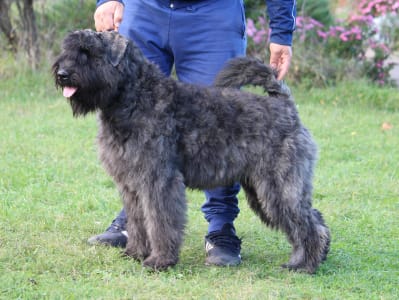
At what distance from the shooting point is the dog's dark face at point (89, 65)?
448 cm

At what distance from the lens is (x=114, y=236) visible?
215 inches

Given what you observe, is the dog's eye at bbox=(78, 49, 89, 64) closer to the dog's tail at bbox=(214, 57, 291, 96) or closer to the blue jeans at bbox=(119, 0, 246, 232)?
the blue jeans at bbox=(119, 0, 246, 232)

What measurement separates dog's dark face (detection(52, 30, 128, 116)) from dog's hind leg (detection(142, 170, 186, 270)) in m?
0.65

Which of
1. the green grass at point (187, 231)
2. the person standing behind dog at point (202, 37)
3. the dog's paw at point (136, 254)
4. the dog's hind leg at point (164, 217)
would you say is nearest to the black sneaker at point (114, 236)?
the person standing behind dog at point (202, 37)

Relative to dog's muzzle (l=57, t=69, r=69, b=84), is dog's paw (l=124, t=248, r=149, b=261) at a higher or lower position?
lower

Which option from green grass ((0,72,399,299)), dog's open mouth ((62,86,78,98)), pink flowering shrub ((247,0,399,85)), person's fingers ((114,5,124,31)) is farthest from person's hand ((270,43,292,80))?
pink flowering shrub ((247,0,399,85))

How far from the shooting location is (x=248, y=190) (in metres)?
5.23

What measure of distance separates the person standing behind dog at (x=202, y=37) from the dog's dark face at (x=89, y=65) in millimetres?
587

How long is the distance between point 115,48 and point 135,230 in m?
1.28

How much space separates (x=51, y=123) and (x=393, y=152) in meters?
4.28

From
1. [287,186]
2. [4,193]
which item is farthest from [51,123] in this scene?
[287,186]

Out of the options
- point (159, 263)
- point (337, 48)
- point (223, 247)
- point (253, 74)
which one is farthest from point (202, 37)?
point (337, 48)

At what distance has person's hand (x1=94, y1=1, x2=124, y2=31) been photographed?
5.09 metres

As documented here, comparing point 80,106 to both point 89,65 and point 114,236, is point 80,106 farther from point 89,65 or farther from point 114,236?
point 114,236
